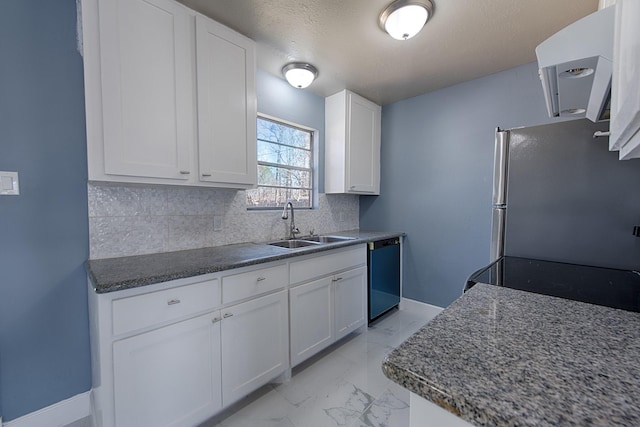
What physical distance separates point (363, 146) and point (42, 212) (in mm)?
2629

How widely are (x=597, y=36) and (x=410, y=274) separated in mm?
2565

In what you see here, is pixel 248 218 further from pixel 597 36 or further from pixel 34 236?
pixel 597 36

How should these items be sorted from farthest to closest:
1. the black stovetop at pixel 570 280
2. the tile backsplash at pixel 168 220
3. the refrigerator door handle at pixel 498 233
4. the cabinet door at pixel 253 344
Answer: the refrigerator door handle at pixel 498 233, the tile backsplash at pixel 168 220, the cabinet door at pixel 253 344, the black stovetop at pixel 570 280

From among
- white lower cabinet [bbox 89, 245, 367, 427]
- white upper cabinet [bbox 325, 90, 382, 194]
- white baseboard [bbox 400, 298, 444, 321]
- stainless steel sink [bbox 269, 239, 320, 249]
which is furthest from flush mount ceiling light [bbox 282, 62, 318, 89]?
white baseboard [bbox 400, 298, 444, 321]

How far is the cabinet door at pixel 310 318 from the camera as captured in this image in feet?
6.01

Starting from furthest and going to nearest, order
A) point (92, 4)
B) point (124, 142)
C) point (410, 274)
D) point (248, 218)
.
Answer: point (410, 274)
point (248, 218)
point (124, 142)
point (92, 4)

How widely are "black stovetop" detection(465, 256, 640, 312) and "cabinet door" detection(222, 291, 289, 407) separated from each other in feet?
3.74

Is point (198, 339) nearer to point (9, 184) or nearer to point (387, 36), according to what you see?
point (9, 184)

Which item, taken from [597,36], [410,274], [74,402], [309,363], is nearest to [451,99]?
[410,274]

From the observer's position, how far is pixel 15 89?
1.33 m

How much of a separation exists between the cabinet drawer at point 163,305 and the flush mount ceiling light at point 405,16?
71.8 inches

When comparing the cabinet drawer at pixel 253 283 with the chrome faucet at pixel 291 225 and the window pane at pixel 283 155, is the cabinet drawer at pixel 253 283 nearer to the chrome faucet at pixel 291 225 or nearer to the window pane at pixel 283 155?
the chrome faucet at pixel 291 225

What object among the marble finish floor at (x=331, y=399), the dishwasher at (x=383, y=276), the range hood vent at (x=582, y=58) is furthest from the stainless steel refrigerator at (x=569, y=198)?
the marble finish floor at (x=331, y=399)

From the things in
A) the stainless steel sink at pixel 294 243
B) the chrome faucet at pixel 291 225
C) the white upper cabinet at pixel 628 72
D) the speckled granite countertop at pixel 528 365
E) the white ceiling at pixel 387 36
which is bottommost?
the stainless steel sink at pixel 294 243
